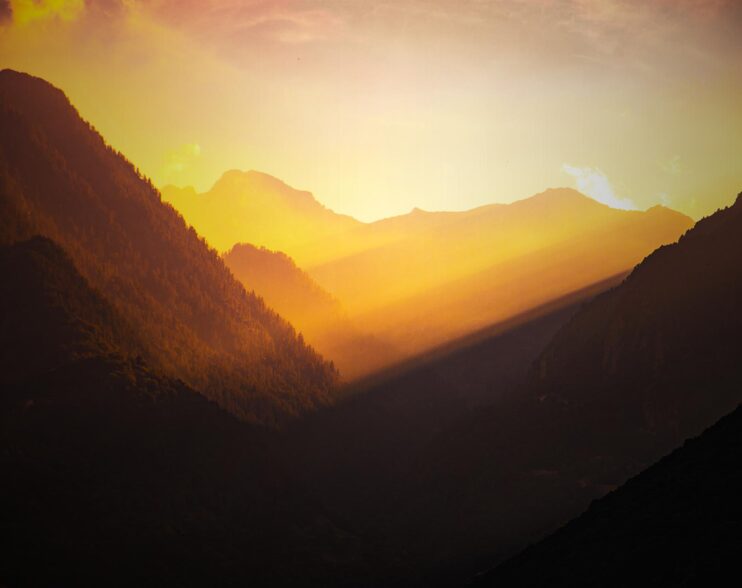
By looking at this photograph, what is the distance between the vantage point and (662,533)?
257ft

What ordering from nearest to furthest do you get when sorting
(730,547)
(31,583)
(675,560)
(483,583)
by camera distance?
1. (730,547)
2. (675,560)
3. (483,583)
4. (31,583)

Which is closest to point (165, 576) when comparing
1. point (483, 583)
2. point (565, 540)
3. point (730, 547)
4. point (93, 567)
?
point (93, 567)

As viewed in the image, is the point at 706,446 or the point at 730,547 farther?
the point at 706,446

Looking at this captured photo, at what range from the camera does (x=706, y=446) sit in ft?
301

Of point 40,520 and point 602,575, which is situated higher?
point 40,520

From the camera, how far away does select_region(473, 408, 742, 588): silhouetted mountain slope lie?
220 feet

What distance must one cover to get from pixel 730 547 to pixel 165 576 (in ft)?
532

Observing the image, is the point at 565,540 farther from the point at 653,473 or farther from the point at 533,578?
the point at 653,473

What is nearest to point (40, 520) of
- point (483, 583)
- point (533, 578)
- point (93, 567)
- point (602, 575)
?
point (93, 567)

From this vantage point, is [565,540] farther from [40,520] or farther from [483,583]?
[40,520]

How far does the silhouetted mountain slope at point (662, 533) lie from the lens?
6716 cm

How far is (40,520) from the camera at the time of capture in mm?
198500

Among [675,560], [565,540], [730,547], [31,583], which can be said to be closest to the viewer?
[730,547]

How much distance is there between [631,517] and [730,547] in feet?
84.5
